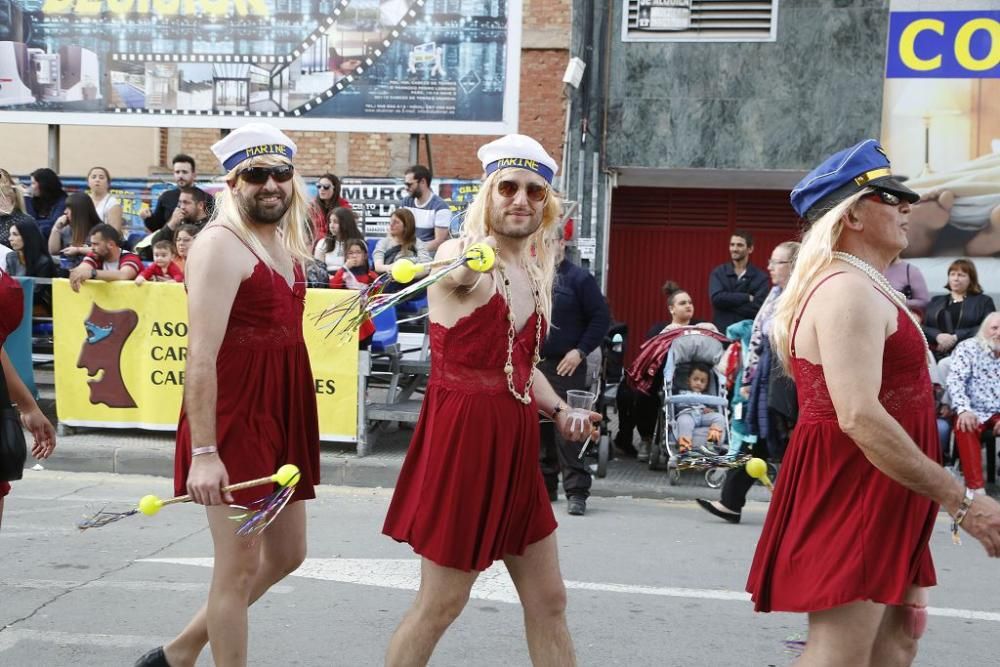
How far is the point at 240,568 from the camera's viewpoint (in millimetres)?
3947

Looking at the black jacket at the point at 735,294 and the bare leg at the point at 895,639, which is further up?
the black jacket at the point at 735,294

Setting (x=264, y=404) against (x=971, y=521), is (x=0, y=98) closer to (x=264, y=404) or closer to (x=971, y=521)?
(x=264, y=404)

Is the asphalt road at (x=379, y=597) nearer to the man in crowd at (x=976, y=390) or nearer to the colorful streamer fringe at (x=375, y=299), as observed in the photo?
the man in crowd at (x=976, y=390)

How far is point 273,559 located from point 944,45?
10449 millimetres

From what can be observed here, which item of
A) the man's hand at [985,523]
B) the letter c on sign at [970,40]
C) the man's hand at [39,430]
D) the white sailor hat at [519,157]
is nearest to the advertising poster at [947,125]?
the letter c on sign at [970,40]

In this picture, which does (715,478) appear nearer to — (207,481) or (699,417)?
(699,417)

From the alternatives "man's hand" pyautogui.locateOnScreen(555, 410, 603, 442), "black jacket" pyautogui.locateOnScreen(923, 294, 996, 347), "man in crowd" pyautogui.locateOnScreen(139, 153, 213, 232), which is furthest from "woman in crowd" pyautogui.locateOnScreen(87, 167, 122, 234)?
"man's hand" pyautogui.locateOnScreen(555, 410, 603, 442)

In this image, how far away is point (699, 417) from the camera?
994cm

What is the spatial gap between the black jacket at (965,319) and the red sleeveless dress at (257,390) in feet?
24.8

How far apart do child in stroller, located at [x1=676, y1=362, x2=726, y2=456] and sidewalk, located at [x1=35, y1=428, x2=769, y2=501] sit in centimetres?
34

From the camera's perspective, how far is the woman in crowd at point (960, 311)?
10.4 meters

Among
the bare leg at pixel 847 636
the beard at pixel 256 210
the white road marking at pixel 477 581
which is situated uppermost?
the beard at pixel 256 210

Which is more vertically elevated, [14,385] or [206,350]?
[206,350]

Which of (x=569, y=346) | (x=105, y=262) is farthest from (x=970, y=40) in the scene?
(x=105, y=262)
